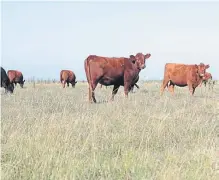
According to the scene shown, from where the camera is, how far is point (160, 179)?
3406 millimetres

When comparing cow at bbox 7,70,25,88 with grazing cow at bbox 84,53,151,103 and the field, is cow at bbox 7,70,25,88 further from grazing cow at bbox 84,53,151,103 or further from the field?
the field

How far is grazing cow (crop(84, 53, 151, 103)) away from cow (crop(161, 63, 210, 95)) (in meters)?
4.21

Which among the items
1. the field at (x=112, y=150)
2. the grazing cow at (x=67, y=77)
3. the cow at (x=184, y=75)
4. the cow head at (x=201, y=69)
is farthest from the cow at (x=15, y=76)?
the field at (x=112, y=150)

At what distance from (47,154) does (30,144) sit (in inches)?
18.0

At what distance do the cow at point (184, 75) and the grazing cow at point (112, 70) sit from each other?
13.8 ft

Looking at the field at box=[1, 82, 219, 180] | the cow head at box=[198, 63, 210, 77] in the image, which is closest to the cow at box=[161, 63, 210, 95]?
the cow head at box=[198, 63, 210, 77]

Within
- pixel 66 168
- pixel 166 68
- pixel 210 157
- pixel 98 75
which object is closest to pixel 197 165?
pixel 210 157

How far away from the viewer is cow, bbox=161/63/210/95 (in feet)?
55.9

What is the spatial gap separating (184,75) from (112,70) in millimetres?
5726

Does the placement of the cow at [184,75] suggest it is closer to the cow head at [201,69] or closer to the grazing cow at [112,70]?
the cow head at [201,69]

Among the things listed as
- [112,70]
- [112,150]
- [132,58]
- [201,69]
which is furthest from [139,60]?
[112,150]

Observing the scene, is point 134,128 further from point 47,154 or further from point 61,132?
point 47,154

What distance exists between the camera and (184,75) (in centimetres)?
1750

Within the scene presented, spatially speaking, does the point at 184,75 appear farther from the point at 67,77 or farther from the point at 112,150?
the point at 67,77
